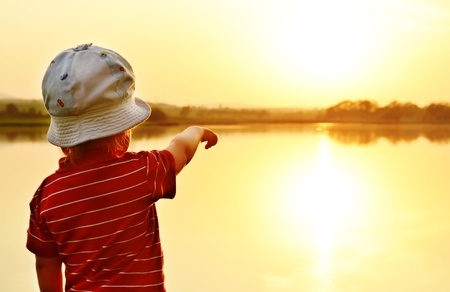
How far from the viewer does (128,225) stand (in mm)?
1182

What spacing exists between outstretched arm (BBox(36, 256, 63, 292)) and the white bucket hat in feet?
0.71

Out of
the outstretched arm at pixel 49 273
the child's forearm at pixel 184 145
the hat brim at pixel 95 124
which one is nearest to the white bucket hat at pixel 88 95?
the hat brim at pixel 95 124

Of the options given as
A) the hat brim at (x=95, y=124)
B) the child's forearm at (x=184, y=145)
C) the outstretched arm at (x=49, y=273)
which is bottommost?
the outstretched arm at (x=49, y=273)

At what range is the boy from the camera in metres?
1.15

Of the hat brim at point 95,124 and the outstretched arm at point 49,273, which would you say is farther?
the outstretched arm at point 49,273

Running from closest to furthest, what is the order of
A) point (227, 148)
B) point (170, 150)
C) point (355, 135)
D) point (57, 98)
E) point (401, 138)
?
point (57, 98) → point (170, 150) → point (227, 148) → point (401, 138) → point (355, 135)

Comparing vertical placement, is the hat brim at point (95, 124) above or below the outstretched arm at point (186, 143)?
above

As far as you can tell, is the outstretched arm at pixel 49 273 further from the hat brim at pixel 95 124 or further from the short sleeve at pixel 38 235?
the hat brim at pixel 95 124

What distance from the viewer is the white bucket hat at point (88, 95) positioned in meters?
1.14

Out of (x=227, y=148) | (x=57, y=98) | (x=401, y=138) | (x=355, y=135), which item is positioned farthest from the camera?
(x=355, y=135)

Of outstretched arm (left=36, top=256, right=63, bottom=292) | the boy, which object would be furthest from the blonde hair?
outstretched arm (left=36, top=256, right=63, bottom=292)

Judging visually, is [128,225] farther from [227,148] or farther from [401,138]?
[401,138]

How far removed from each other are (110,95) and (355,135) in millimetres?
12306

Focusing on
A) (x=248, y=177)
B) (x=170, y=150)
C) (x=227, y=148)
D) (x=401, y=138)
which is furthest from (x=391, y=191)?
(x=401, y=138)
